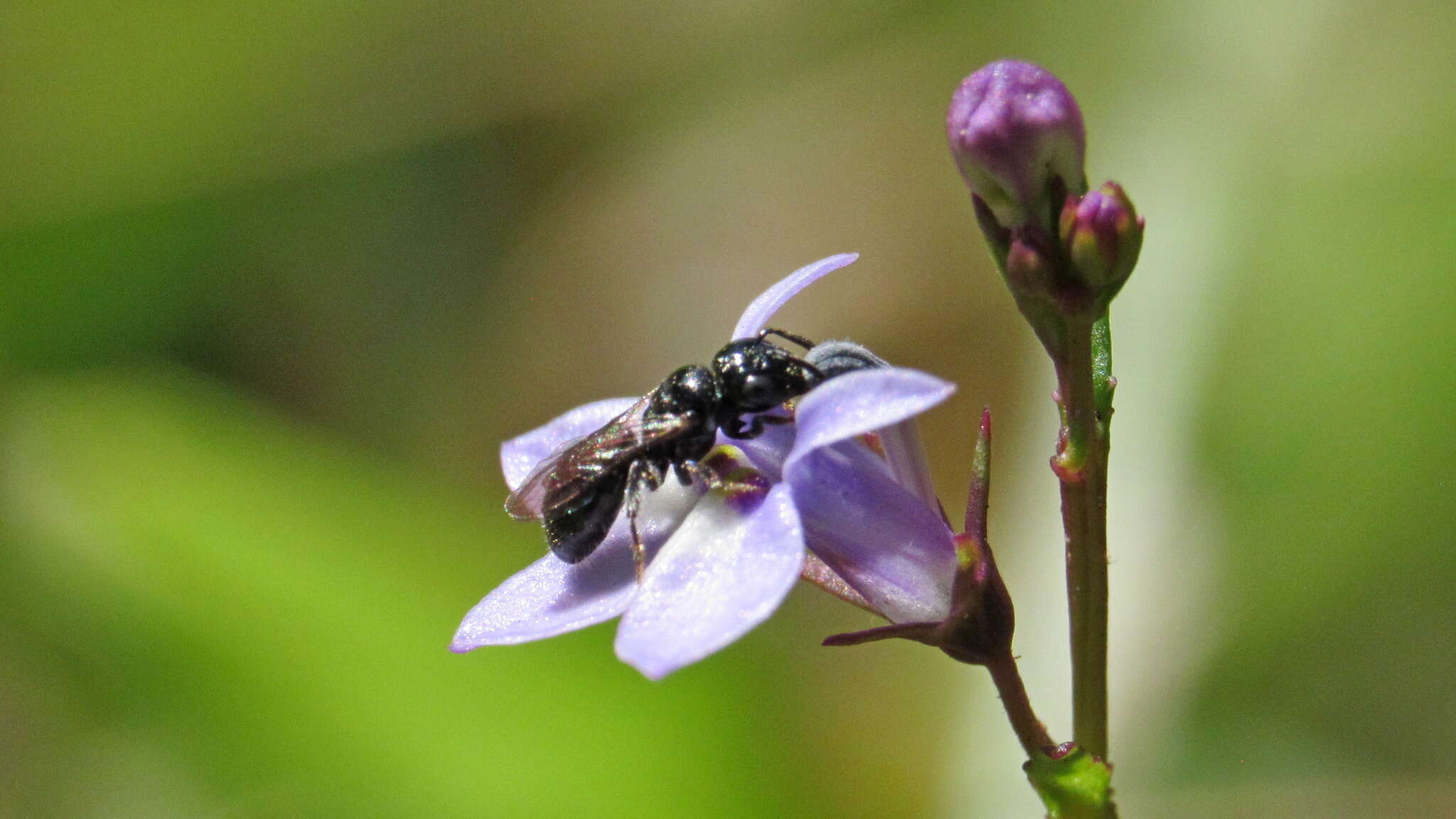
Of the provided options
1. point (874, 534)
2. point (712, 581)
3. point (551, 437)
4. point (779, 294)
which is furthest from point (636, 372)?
point (712, 581)

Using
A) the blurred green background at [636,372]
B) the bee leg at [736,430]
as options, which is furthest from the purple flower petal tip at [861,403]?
the blurred green background at [636,372]

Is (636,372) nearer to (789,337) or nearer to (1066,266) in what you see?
(789,337)

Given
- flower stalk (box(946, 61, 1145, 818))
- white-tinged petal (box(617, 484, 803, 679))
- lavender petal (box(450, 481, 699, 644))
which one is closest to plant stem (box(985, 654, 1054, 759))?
flower stalk (box(946, 61, 1145, 818))

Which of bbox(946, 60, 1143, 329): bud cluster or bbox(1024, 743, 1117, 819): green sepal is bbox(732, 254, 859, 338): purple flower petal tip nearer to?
bbox(946, 60, 1143, 329): bud cluster

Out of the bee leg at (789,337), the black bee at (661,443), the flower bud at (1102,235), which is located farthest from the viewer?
the bee leg at (789,337)

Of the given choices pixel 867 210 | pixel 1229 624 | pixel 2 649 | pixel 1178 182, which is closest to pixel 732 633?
pixel 1229 624

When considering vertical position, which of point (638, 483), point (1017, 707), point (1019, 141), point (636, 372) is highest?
point (1019, 141)

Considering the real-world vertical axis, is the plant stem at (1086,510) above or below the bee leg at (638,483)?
below

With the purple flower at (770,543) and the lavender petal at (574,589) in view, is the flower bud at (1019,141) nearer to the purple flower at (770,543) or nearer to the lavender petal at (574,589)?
the purple flower at (770,543)
